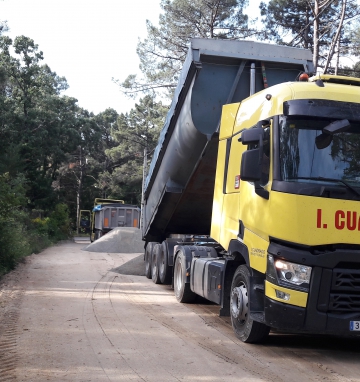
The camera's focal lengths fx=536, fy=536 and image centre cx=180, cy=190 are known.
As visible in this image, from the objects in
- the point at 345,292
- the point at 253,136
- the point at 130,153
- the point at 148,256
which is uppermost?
the point at 130,153

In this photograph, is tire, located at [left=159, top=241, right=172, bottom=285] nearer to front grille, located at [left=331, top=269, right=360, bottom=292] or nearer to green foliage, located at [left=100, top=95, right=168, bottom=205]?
front grille, located at [left=331, top=269, right=360, bottom=292]

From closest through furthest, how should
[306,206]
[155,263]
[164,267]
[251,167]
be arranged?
1. [306,206]
2. [251,167]
3. [164,267]
4. [155,263]

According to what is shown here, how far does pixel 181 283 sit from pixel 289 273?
4761 millimetres

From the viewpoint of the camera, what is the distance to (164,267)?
40.2ft

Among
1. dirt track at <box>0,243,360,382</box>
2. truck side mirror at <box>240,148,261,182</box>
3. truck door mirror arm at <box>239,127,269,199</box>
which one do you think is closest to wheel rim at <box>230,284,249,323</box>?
dirt track at <box>0,243,360,382</box>

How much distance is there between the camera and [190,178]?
34.1 ft

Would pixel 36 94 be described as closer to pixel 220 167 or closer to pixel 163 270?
pixel 163 270

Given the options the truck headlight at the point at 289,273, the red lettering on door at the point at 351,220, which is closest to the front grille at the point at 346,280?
the truck headlight at the point at 289,273

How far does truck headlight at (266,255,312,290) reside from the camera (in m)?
Answer: 5.82

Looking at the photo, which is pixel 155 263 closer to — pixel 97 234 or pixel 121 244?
pixel 121 244

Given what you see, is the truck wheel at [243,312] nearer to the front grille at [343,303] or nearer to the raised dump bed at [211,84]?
the front grille at [343,303]

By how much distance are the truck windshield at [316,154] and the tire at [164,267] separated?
6.34m

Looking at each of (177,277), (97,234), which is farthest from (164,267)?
(97,234)

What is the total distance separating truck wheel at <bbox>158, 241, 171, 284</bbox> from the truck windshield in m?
6.34
